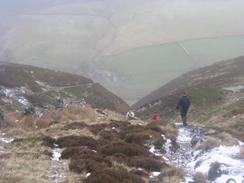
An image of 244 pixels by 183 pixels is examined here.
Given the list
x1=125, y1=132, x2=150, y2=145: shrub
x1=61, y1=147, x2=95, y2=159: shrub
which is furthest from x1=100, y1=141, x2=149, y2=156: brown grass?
x1=125, y1=132, x2=150, y2=145: shrub

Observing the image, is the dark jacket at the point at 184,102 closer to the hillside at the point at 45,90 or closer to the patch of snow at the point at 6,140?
the patch of snow at the point at 6,140

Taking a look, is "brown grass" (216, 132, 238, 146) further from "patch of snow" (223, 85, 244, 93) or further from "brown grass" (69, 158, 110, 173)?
"patch of snow" (223, 85, 244, 93)

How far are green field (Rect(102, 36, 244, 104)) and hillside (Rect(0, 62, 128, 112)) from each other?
138ft

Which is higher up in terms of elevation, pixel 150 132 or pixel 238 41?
pixel 238 41

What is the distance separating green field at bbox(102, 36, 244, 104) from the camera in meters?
148

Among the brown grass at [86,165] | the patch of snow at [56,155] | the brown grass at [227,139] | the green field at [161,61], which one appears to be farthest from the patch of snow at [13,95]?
the green field at [161,61]

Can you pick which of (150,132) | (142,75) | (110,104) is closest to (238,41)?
(142,75)

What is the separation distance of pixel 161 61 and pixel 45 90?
83.6 metres

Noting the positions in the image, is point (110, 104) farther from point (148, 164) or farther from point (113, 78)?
point (113, 78)

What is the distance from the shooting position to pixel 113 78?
529ft

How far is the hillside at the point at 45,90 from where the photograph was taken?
222 feet

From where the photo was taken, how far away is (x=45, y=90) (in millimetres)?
81750

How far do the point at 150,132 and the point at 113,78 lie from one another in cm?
13440

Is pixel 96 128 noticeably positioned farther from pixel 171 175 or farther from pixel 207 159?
pixel 171 175
